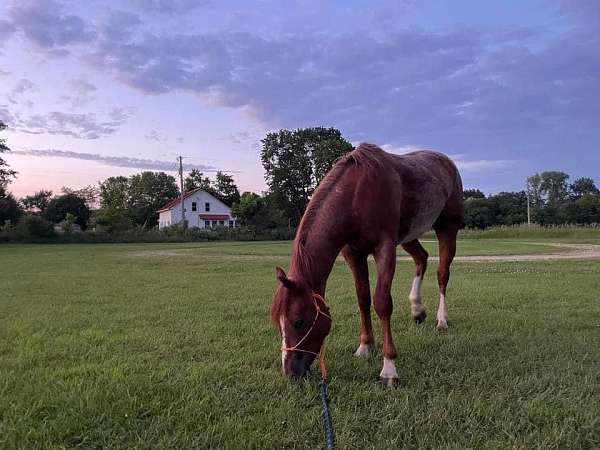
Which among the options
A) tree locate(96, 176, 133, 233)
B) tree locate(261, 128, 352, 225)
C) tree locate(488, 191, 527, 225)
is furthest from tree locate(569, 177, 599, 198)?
tree locate(96, 176, 133, 233)

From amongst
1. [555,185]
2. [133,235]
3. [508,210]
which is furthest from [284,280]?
[555,185]

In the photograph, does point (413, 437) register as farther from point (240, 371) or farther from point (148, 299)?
point (148, 299)

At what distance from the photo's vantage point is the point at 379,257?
393 centimetres

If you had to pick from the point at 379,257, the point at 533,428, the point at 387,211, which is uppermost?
the point at 387,211

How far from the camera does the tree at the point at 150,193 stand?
7825 centimetres

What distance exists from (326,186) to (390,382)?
170 centimetres

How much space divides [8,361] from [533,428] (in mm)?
4310

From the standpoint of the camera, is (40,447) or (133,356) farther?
(133,356)

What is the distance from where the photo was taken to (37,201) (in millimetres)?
82625

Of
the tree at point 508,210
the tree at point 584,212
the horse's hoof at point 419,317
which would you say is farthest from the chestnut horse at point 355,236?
the tree at point 584,212

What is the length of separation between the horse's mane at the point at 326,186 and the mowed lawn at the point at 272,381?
95 cm

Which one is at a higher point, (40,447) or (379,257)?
(379,257)

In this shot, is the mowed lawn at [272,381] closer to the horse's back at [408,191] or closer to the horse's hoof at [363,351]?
the horse's hoof at [363,351]

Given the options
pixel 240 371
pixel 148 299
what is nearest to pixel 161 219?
pixel 148 299
